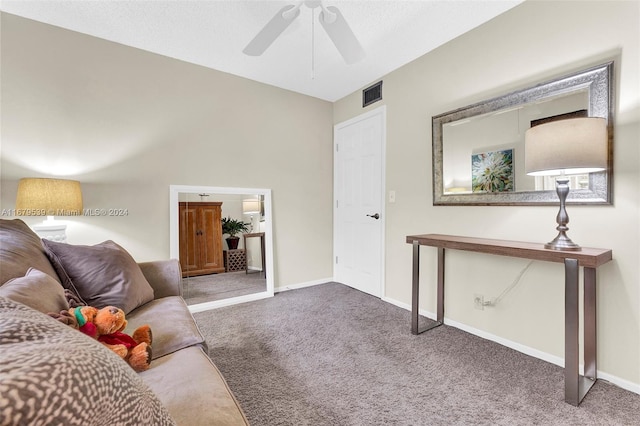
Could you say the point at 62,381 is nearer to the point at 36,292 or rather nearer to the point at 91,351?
the point at 91,351

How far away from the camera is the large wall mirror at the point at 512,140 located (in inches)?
64.6

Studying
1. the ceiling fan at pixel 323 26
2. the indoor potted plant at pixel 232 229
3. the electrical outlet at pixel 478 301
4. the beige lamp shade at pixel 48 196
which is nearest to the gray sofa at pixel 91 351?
the beige lamp shade at pixel 48 196

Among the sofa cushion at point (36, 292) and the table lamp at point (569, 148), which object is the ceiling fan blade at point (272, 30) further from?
the sofa cushion at point (36, 292)

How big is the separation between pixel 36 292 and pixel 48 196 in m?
1.38

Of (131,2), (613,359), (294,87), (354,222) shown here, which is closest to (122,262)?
(131,2)

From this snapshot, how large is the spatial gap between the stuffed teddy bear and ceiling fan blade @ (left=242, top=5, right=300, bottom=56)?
1.80 m

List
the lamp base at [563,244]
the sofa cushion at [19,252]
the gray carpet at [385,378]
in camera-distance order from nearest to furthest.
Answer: the sofa cushion at [19,252] → the gray carpet at [385,378] → the lamp base at [563,244]

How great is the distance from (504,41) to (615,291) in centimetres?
178

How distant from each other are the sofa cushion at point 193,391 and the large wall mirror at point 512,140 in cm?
209

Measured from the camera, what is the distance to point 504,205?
2.05m

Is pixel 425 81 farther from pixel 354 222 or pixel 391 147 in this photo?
pixel 354 222

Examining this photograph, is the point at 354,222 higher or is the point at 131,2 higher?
the point at 131,2

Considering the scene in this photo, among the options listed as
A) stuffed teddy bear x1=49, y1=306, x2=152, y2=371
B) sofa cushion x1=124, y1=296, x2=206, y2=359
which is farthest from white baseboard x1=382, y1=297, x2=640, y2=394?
stuffed teddy bear x1=49, y1=306, x2=152, y2=371

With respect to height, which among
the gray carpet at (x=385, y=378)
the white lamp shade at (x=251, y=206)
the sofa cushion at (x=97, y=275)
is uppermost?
the white lamp shade at (x=251, y=206)
